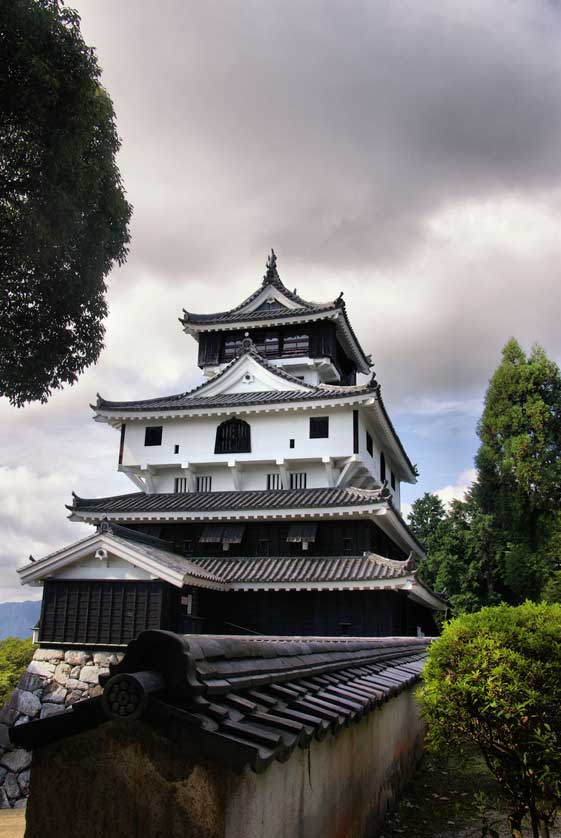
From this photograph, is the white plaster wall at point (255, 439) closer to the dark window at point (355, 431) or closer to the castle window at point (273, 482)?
the dark window at point (355, 431)

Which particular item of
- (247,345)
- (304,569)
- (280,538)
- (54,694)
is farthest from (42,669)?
(247,345)

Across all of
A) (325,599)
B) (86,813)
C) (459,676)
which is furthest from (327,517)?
(86,813)

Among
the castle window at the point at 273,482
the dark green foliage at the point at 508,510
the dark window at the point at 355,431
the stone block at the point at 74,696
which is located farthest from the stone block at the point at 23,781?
the dark green foliage at the point at 508,510

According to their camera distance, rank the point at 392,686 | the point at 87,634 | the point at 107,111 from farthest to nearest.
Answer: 1. the point at 87,634
2. the point at 107,111
3. the point at 392,686

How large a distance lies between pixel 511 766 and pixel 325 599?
1751 centimetres

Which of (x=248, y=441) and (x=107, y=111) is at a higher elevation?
(x=107, y=111)

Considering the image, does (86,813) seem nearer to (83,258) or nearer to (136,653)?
(136,653)

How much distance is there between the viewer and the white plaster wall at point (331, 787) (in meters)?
3.94

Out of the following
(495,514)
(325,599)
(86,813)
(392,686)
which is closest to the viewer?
(86,813)

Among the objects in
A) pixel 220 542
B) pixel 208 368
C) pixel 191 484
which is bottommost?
pixel 220 542

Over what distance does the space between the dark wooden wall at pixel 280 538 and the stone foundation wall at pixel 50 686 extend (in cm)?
649

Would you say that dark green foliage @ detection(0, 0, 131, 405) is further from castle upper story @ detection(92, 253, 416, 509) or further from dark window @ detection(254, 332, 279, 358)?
dark window @ detection(254, 332, 279, 358)

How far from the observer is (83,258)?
634 inches

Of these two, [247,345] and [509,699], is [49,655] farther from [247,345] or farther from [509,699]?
[509,699]
